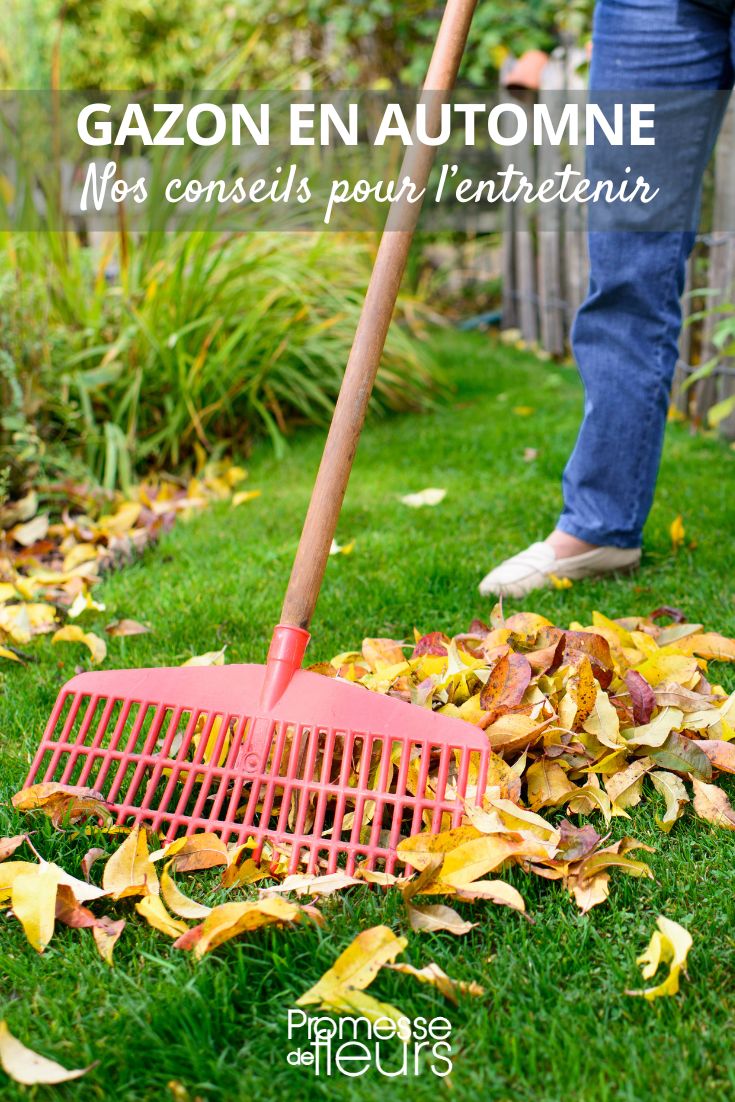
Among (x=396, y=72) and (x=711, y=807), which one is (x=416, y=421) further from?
(x=396, y=72)

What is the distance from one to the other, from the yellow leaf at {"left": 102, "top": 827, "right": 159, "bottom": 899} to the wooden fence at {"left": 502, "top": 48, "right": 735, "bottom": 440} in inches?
85.0

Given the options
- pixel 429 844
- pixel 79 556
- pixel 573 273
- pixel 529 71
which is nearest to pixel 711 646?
pixel 429 844

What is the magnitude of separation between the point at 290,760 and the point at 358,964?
0.31 metres

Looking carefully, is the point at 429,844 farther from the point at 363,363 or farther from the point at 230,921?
the point at 363,363

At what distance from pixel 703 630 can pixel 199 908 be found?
1.10 m

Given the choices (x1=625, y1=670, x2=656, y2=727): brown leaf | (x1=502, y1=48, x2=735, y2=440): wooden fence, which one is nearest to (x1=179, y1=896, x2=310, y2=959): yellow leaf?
(x1=625, y1=670, x2=656, y2=727): brown leaf

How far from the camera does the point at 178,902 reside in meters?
1.17

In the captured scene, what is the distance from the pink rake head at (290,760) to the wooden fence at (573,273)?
1.88 m

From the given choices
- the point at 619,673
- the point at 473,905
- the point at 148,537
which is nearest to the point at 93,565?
the point at 148,537

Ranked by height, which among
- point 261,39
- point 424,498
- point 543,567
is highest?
point 261,39

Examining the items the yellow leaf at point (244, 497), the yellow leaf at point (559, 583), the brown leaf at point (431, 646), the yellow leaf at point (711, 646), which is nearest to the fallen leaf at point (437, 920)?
the brown leaf at point (431, 646)

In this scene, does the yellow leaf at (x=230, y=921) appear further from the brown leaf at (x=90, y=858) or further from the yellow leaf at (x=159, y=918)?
the brown leaf at (x=90, y=858)

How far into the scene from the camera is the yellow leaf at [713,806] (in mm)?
1313

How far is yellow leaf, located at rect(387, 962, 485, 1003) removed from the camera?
1.02 meters
